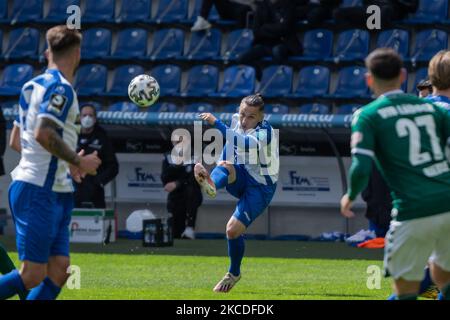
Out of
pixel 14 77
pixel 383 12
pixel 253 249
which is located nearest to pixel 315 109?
pixel 383 12

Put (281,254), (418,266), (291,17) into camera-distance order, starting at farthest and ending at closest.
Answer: (291,17), (281,254), (418,266)

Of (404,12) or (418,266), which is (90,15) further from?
(418,266)

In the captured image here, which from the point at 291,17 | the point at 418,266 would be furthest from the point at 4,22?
the point at 418,266

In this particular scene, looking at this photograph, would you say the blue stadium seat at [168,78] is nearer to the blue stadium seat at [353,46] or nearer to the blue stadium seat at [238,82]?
the blue stadium seat at [238,82]

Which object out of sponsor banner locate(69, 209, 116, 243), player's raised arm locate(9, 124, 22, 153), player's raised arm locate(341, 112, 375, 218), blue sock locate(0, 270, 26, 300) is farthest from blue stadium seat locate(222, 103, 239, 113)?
player's raised arm locate(341, 112, 375, 218)

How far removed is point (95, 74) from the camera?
2047 cm

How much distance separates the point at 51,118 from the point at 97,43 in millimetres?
13653

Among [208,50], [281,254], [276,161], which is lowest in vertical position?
[281,254]

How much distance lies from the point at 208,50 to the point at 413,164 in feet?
44.0

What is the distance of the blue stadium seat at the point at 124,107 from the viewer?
63.5 feet

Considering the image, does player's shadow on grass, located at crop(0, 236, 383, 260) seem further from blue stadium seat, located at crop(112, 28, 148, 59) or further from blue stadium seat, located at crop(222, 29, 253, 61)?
blue stadium seat, located at crop(112, 28, 148, 59)

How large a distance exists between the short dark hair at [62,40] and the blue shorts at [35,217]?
0.92m

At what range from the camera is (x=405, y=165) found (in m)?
7.05

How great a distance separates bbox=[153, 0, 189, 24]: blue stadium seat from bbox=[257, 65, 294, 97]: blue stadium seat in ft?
7.67
